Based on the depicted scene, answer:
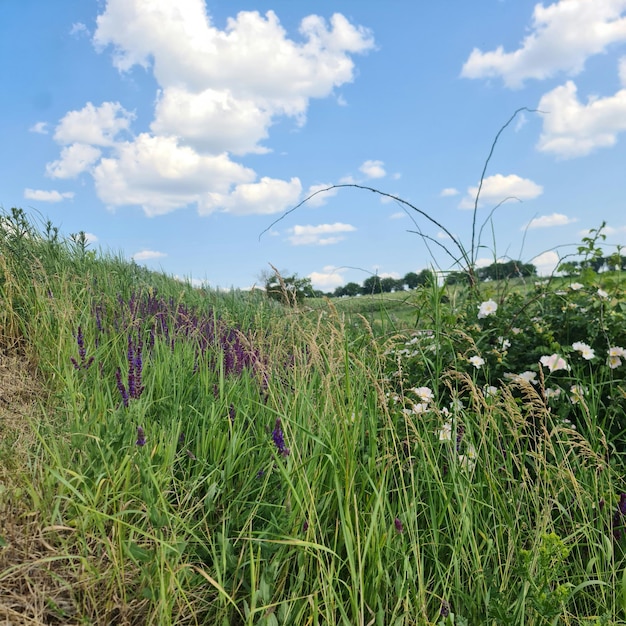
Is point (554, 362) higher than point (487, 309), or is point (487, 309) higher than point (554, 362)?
point (487, 309)

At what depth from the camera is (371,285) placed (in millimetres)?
4844

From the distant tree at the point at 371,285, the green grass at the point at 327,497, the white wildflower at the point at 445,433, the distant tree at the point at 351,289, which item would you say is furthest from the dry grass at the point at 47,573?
the distant tree at the point at 351,289

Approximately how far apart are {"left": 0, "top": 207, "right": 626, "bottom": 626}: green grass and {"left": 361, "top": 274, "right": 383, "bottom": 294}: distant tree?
760 mm

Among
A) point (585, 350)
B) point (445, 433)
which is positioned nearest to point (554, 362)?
point (585, 350)

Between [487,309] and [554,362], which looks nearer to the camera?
[554,362]

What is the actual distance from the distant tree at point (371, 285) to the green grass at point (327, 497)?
2.49 feet

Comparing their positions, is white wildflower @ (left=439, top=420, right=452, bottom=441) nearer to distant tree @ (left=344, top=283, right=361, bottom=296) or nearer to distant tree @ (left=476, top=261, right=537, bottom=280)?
distant tree @ (left=476, top=261, right=537, bottom=280)

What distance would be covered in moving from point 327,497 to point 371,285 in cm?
275

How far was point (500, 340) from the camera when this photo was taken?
3.65 metres

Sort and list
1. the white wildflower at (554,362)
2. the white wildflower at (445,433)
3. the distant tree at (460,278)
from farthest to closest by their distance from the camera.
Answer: the distant tree at (460,278)
the white wildflower at (554,362)
the white wildflower at (445,433)

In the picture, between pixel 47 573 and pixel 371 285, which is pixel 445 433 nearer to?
pixel 47 573

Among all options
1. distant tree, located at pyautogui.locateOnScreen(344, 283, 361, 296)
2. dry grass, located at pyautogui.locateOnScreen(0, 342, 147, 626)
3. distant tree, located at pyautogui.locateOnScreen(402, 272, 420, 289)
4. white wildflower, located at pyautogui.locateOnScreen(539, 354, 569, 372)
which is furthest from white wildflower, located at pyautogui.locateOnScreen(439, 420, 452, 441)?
distant tree, located at pyautogui.locateOnScreen(344, 283, 361, 296)

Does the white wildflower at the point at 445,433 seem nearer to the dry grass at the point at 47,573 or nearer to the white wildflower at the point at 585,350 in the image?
the white wildflower at the point at 585,350

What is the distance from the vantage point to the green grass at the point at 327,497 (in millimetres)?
2021
